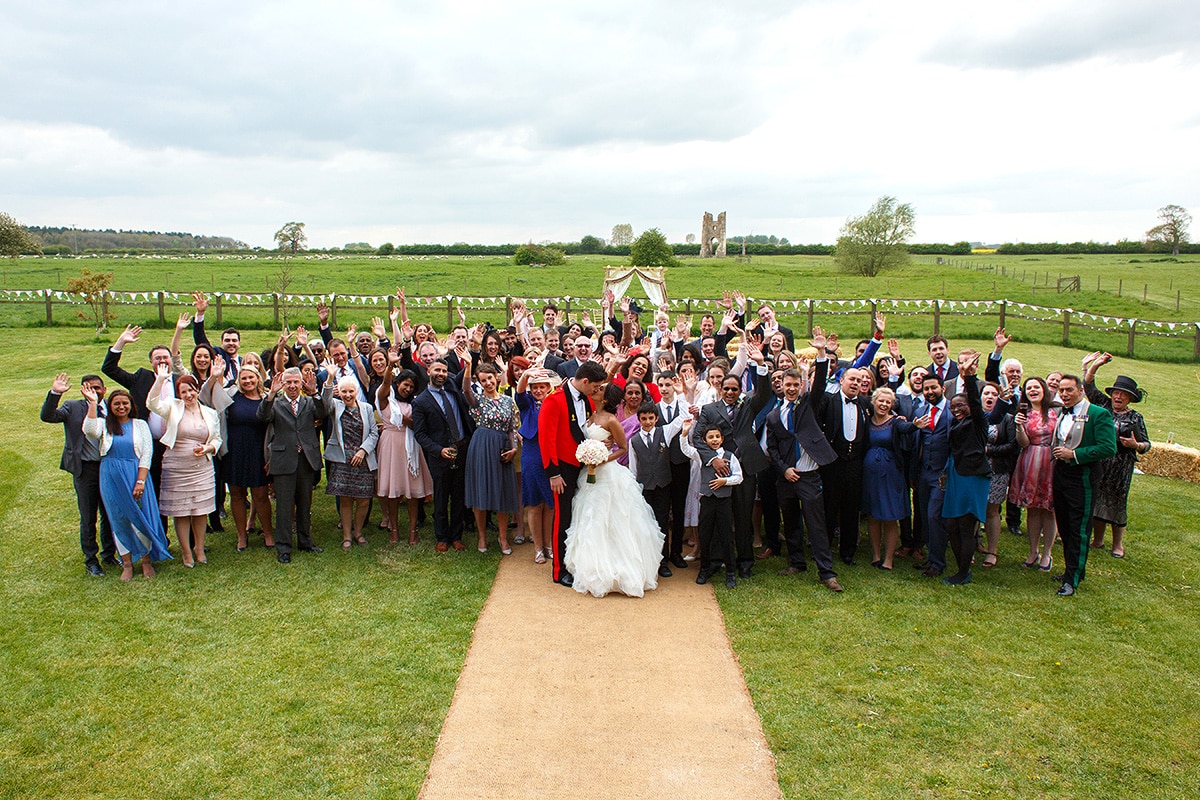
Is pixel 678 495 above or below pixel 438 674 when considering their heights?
above

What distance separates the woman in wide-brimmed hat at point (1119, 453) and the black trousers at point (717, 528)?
12.9ft

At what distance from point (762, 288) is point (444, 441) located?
3790 cm

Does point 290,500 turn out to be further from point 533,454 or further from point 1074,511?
point 1074,511

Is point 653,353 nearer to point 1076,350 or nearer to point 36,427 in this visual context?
point 36,427

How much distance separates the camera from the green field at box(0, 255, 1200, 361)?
89.6 ft

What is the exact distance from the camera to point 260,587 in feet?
24.2

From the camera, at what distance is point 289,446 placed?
311 inches

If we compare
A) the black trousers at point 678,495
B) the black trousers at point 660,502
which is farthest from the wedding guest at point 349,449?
the black trousers at point 678,495

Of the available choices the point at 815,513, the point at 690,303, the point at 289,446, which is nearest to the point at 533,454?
the point at 289,446

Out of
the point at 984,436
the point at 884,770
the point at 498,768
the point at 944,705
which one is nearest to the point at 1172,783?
the point at 944,705

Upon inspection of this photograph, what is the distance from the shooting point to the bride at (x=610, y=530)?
23.7 feet

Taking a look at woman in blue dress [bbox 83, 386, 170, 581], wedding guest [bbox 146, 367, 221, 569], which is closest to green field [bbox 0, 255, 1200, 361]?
wedding guest [bbox 146, 367, 221, 569]

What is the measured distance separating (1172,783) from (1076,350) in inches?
922

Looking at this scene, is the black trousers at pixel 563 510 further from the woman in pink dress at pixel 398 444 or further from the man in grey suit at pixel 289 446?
the man in grey suit at pixel 289 446
